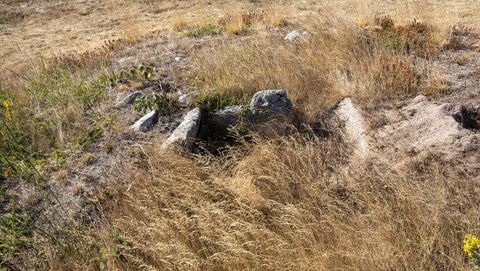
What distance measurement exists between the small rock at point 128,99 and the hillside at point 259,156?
6 centimetres

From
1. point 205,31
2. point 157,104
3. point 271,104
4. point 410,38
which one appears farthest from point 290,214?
point 205,31

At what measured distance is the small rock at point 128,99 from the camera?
17.0 ft

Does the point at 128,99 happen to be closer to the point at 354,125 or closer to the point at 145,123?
the point at 145,123

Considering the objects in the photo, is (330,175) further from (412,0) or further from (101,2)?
(101,2)

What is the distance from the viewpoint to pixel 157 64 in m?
6.51

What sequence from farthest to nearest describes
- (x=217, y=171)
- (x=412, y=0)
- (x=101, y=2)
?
(x=101, y=2), (x=412, y=0), (x=217, y=171)

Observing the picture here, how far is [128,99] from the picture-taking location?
17.2 ft

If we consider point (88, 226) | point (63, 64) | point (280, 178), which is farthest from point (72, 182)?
point (63, 64)

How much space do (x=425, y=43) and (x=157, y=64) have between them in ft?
14.3

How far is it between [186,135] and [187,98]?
3.60ft

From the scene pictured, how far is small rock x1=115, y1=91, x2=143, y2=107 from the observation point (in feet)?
17.0

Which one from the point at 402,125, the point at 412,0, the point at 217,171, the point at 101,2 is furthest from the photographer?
the point at 101,2

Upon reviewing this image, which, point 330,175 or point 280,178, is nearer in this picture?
point 280,178

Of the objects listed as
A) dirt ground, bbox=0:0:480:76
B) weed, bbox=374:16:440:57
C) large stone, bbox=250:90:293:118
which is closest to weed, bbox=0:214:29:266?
large stone, bbox=250:90:293:118
